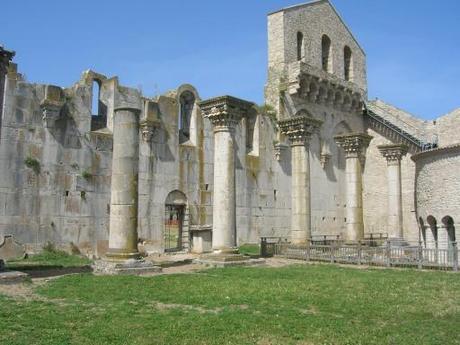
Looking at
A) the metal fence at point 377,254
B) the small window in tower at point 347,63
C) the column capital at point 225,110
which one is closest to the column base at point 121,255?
the column capital at point 225,110

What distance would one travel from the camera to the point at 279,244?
22156mm

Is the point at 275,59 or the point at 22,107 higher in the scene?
the point at 275,59

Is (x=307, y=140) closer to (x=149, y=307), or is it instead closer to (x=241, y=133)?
(x=241, y=133)

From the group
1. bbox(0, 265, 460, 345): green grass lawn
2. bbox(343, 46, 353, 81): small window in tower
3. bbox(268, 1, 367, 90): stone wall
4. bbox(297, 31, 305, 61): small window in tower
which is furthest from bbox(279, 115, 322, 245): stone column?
bbox(343, 46, 353, 81): small window in tower

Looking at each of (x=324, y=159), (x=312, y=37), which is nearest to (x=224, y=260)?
(x=324, y=159)

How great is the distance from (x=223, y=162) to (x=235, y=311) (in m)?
9.77

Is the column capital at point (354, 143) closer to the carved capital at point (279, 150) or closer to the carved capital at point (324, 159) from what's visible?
the carved capital at point (279, 150)

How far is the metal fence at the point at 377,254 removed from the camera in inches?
688

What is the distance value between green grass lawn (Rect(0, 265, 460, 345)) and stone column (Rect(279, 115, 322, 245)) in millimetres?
8369

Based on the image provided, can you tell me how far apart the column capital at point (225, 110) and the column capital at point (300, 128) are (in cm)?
444

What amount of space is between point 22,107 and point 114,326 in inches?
615

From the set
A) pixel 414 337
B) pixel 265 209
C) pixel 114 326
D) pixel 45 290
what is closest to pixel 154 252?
pixel 265 209

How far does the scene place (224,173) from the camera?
18312mm

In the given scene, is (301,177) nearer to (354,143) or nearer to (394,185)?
(354,143)
